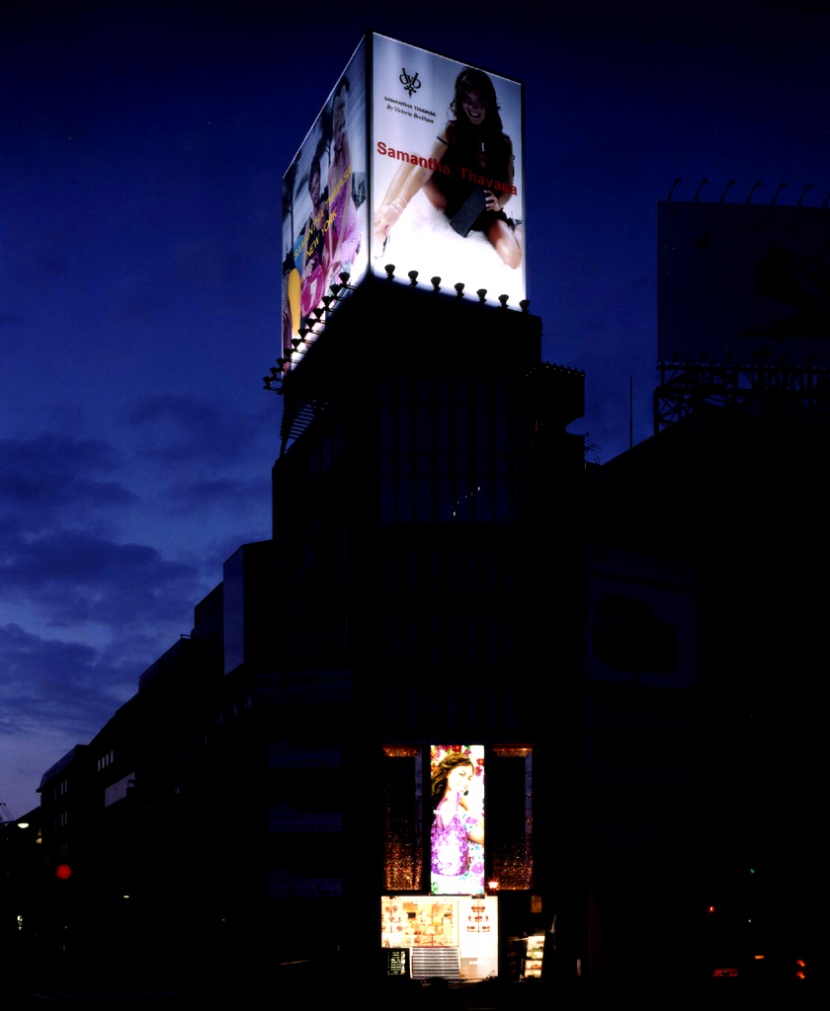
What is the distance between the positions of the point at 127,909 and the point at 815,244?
244 ft

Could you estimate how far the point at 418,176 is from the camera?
64.2 meters

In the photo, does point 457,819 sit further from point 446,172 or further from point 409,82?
point 409,82

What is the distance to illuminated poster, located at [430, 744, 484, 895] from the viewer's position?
56.4 m

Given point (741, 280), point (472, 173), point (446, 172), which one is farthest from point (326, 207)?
point (741, 280)

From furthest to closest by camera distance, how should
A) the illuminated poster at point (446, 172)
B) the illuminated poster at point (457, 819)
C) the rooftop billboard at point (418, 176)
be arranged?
the illuminated poster at point (446, 172)
the rooftop billboard at point (418, 176)
the illuminated poster at point (457, 819)

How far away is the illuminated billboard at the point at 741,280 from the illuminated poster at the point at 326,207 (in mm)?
15026

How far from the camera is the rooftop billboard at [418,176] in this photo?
207ft

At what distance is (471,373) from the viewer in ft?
199

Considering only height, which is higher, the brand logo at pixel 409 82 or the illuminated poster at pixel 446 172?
the brand logo at pixel 409 82

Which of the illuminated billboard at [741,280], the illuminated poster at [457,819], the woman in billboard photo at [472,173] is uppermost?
the woman in billboard photo at [472,173]

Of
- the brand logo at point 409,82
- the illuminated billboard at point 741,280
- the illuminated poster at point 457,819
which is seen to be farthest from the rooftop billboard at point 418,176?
the illuminated poster at point 457,819

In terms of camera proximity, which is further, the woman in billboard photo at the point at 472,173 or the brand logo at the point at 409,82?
the woman in billboard photo at the point at 472,173

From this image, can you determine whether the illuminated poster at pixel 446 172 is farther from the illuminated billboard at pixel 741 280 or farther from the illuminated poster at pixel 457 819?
the illuminated poster at pixel 457 819

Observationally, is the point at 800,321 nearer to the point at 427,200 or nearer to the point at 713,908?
the point at 427,200
